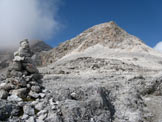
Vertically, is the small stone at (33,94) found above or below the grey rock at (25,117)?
above

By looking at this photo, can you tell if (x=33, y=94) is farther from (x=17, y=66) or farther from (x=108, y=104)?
(x=108, y=104)

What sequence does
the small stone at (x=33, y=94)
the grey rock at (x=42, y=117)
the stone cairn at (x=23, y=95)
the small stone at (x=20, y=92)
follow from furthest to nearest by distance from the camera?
the small stone at (x=33, y=94) → the small stone at (x=20, y=92) → the grey rock at (x=42, y=117) → the stone cairn at (x=23, y=95)

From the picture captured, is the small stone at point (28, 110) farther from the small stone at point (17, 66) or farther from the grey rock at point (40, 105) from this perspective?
the small stone at point (17, 66)

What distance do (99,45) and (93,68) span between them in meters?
20.1

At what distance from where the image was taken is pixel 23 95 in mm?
10086

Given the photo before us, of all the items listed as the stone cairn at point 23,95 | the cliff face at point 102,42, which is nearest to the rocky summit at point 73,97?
the stone cairn at point 23,95

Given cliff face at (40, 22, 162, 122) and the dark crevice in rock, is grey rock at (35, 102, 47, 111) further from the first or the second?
the dark crevice in rock

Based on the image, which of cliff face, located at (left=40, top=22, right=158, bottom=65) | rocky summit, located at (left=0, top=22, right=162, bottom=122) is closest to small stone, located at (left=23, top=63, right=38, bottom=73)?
rocky summit, located at (left=0, top=22, right=162, bottom=122)

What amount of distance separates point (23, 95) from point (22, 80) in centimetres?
141

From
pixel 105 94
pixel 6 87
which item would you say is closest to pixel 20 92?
pixel 6 87

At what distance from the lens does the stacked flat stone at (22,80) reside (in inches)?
391

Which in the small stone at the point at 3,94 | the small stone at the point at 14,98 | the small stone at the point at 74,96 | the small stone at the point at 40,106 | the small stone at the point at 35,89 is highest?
the small stone at the point at 35,89

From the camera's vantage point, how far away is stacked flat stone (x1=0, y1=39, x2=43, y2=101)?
9938mm

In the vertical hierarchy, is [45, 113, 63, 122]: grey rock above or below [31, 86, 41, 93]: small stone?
below
